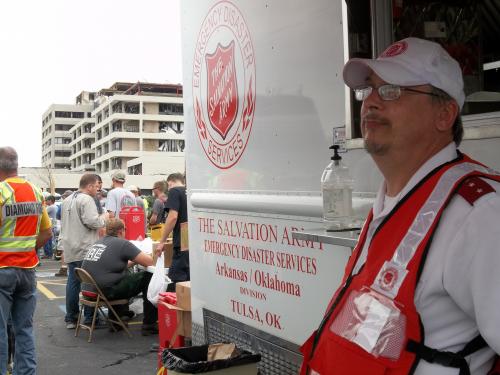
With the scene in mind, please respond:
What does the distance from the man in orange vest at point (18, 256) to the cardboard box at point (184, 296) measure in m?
1.40

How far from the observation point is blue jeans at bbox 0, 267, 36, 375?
4.33 meters

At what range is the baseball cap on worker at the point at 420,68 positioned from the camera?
1396 mm

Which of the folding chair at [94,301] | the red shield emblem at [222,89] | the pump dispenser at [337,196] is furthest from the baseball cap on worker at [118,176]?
the pump dispenser at [337,196]

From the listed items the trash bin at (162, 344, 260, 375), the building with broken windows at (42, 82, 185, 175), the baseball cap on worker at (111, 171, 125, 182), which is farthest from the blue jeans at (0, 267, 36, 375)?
the building with broken windows at (42, 82, 185, 175)

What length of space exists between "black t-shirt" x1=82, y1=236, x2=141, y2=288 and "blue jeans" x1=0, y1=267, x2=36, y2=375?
179 centimetres

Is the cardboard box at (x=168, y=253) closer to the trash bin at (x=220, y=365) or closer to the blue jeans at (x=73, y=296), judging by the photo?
the blue jeans at (x=73, y=296)

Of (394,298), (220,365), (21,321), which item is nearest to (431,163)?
(394,298)

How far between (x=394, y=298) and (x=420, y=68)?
0.57 meters

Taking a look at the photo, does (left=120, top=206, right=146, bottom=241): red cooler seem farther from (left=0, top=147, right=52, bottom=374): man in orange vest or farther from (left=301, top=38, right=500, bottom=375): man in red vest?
(left=301, top=38, right=500, bottom=375): man in red vest

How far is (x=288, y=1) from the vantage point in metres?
2.30

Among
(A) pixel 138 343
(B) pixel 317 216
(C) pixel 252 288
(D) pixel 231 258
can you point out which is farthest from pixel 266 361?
(A) pixel 138 343

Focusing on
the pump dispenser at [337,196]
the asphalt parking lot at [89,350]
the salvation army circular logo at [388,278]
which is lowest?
the asphalt parking lot at [89,350]

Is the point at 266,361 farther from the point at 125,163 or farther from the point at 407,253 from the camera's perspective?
the point at 125,163

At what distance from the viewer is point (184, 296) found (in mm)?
3684
